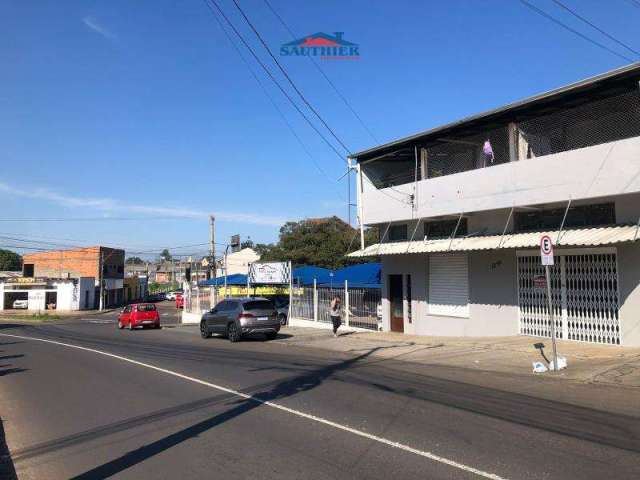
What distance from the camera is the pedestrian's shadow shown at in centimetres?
606

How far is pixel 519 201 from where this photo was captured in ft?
55.8

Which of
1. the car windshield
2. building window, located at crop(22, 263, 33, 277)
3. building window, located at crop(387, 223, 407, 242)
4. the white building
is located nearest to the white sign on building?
the car windshield

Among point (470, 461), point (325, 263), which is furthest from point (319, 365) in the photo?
point (325, 263)

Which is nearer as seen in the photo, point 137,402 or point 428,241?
point 137,402

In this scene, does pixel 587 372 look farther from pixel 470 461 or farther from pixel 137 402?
pixel 137 402

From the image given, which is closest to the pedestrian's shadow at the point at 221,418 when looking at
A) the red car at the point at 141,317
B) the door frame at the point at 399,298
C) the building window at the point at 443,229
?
the building window at the point at 443,229

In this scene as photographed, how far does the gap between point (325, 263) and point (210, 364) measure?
133 feet

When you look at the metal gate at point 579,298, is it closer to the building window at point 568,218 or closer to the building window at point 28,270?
the building window at point 568,218

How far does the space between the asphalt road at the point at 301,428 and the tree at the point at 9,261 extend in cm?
12350

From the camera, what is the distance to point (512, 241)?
16.7m

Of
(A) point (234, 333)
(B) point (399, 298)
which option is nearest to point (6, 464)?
(A) point (234, 333)

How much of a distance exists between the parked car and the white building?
5013 cm

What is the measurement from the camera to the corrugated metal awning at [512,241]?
13875 mm

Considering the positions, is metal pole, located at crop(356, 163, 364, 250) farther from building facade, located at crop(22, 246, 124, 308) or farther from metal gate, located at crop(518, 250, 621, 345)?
building facade, located at crop(22, 246, 124, 308)
